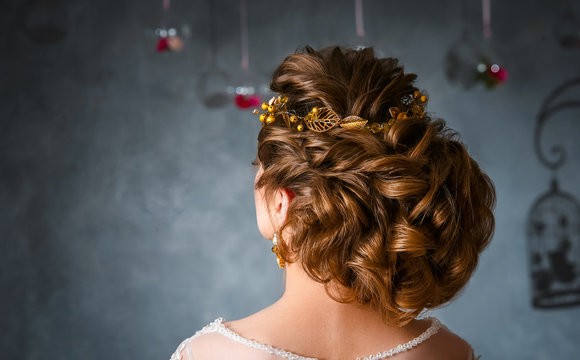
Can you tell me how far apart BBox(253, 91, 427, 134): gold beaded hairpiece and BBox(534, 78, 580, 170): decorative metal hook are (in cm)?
268

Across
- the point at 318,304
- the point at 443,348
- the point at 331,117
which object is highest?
the point at 331,117

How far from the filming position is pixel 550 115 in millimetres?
3422

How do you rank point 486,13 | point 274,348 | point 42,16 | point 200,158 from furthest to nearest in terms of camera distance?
point 486,13 < point 200,158 < point 42,16 < point 274,348

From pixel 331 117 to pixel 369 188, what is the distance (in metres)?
0.15

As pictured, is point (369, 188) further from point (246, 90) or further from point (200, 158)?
point (200, 158)

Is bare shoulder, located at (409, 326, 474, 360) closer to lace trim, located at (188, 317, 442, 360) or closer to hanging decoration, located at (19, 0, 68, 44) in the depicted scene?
lace trim, located at (188, 317, 442, 360)

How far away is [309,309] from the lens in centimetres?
96

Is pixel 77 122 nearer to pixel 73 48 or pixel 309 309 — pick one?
pixel 73 48

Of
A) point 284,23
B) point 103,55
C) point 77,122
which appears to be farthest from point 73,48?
point 284,23

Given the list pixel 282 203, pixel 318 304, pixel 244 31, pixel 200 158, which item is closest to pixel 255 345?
pixel 318 304

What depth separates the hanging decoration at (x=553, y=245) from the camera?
11.1 feet

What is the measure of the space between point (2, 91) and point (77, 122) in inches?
14.8

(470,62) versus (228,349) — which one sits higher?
(470,62)

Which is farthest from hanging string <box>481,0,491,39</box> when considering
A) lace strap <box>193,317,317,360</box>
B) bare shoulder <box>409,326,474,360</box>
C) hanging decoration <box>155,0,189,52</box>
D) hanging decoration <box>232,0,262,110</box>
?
lace strap <box>193,317,317,360</box>
